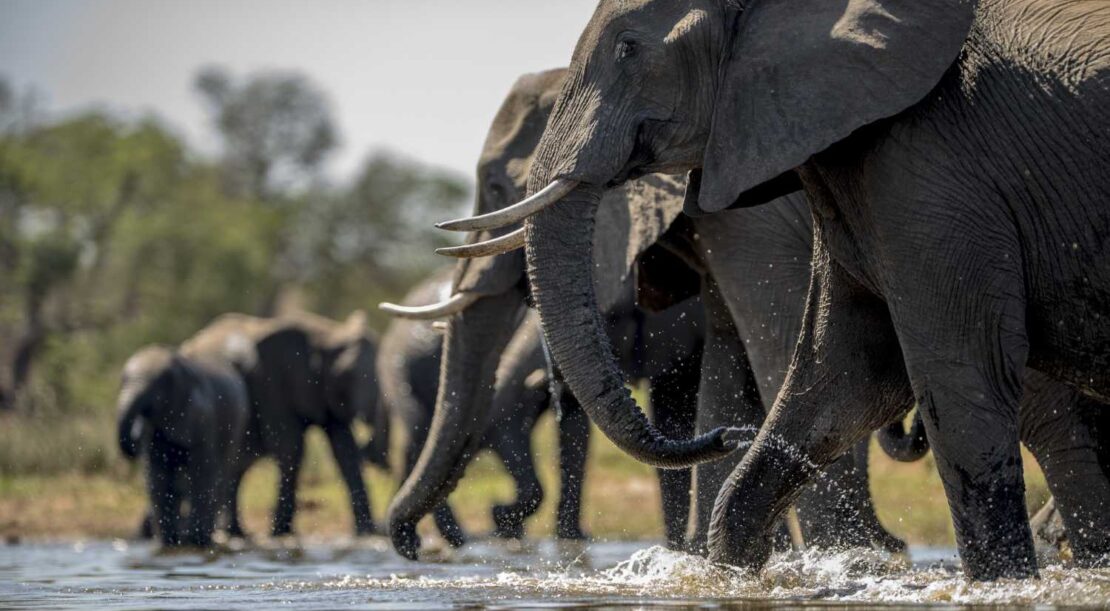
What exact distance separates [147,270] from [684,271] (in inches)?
1139

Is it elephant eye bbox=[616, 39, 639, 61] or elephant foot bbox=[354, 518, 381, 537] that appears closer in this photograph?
elephant eye bbox=[616, 39, 639, 61]

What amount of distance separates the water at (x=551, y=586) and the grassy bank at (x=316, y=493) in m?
3.09

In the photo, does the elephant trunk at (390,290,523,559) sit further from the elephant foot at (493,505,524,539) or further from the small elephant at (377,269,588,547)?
the elephant foot at (493,505,524,539)

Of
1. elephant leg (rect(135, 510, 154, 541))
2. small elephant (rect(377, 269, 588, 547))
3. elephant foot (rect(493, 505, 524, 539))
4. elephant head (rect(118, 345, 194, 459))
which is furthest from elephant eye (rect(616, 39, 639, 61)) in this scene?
elephant leg (rect(135, 510, 154, 541))

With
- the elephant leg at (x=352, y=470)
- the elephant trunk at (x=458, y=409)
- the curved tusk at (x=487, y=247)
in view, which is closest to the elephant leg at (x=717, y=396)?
the elephant trunk at (x=458, y=409)

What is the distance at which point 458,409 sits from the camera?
769 centimetres

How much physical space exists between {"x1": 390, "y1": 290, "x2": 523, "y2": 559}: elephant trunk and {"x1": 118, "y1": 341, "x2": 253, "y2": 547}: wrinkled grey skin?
4897mm

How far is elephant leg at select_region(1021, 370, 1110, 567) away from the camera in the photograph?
6305 millimetres

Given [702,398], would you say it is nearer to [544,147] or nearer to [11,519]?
[544,147]

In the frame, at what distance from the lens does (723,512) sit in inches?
227

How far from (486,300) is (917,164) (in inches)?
118

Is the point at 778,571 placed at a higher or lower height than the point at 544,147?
lower

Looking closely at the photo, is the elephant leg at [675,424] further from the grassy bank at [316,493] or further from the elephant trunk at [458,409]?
the grassy bank at [316,493]

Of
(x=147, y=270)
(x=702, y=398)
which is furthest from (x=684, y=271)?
(x=147, y=270)
